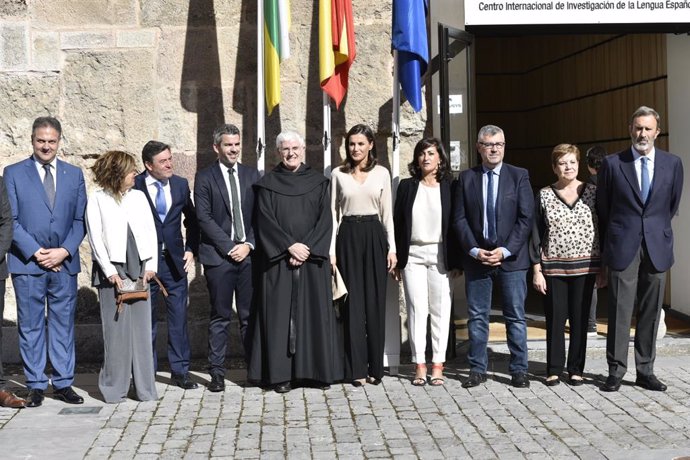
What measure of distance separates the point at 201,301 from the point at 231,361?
1.80 feet

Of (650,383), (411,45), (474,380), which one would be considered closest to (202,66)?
(411,45)

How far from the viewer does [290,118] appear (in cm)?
922

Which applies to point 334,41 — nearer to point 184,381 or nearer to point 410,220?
point 410,220

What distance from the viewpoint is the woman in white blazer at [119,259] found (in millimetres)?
7664

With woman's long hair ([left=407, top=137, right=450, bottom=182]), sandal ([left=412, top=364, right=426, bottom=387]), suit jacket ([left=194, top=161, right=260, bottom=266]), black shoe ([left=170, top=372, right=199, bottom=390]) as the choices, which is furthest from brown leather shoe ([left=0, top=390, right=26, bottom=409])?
woman's long hair ([left=407, top=137, right=450, bottom=182])

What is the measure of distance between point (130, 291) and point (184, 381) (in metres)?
0.83

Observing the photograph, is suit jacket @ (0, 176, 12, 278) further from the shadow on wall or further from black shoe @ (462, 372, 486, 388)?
black shoe @ (462, 372, 486, 388)

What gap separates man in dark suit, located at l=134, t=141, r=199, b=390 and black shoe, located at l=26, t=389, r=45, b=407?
84cm

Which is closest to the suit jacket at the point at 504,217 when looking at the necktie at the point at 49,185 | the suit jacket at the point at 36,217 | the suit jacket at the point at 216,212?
the suit jacket at the point at 216,212

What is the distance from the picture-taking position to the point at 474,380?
805 centimetres

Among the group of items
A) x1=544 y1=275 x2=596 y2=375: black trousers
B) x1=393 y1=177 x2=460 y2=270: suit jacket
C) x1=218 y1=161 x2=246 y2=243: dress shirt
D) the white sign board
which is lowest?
x1=544 y1=275 x2=596 y2=375: black trousers

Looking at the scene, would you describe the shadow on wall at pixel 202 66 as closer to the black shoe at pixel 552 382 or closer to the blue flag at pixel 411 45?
the blue flag at pixel 411 45

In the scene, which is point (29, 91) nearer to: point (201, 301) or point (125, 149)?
point (125, 149)

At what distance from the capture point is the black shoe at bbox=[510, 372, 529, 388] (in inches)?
314
